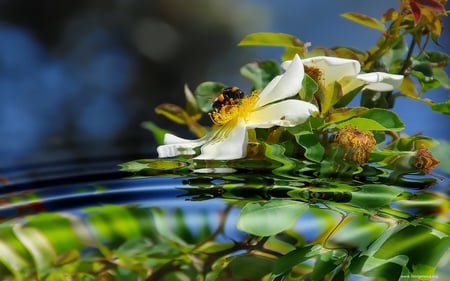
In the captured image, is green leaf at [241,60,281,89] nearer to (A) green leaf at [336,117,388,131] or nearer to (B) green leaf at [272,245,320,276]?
(A) green leaf at [336,117,388,131]

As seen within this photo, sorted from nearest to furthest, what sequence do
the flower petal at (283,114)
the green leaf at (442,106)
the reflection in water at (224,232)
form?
the reflection in water at (224,232)
the flower petal at (283,114)
the green leaf at (442,106)

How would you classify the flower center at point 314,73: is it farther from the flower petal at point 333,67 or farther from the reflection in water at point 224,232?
the reflection in water at point 224,232

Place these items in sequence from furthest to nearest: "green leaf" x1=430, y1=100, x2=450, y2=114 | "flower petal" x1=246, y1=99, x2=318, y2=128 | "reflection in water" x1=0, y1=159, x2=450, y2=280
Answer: "green leaf" x1=430, y1=100, x2=450, y2=114 < "flower petal" x1=246, y1=99, x2=318, y2=128 < "reflection in water" x1=0, y1=159, x2=450, y2=280

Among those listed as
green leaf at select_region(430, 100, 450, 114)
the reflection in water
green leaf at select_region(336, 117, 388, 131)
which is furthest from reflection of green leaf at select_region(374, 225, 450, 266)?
green leaf at select_region(430, 100, 450, 114)

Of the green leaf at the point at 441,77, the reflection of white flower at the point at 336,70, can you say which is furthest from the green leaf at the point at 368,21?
the reflection of white flower at the point at 336,70

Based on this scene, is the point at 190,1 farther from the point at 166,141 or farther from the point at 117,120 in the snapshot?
the point at 166,141

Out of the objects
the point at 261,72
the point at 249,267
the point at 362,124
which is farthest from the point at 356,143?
the point at 261,72

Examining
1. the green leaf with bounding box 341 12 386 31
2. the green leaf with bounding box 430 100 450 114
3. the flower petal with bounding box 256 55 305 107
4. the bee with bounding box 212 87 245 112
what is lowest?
the green leaf with bounding box 430 100 450 114
